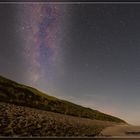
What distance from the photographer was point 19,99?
7.77 meters

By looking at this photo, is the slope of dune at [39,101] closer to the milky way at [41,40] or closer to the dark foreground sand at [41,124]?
the dark foreground sand at [41,124]

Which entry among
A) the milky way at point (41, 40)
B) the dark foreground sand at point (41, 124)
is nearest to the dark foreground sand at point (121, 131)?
the dark foreground sand at point (41, 124)

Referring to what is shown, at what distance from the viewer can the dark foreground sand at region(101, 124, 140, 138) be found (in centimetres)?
767

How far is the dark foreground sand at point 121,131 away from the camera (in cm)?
767

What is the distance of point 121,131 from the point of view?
773 centimetres

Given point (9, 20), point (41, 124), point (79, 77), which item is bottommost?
point (41, 124)

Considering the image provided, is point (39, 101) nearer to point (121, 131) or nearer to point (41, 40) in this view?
point (41, 40)

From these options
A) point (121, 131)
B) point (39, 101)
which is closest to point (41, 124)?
point (39, 101)

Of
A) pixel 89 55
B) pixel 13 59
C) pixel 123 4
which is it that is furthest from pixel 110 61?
pixel 13 59

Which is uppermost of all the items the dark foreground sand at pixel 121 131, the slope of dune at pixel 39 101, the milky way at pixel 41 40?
the milky way at pixel 41 40

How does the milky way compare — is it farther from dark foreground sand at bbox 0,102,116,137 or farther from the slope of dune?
dark foreground sand at bbox 0,102,116,137

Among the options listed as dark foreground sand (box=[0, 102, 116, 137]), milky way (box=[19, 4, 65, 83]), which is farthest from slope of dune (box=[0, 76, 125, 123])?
milky way (box=[19, 4, 65, 83])

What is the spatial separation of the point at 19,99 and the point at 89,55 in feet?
3.61

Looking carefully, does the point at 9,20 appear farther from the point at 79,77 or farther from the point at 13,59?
the point at 79,77
